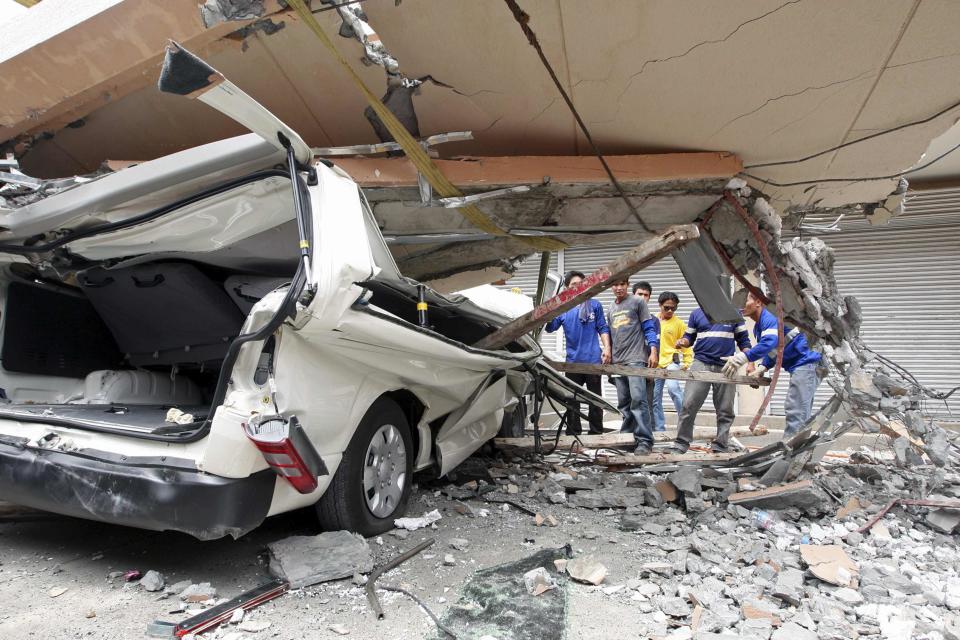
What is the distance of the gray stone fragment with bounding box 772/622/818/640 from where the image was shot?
6.56ft

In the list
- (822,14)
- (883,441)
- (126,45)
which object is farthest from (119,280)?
(883,441)

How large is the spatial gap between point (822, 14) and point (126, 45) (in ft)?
11.7

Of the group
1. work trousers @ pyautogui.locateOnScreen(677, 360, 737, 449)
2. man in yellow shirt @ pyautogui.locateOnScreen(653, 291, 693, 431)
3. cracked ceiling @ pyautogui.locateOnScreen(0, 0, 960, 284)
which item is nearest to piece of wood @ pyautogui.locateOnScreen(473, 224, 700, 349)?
cracked ceiling @ pyautogui.locateOnScreen(0, 0, 960, 284)

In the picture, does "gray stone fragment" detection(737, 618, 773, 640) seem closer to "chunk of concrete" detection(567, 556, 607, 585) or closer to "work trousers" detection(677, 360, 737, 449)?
"chunk of concrete" detection(567, 556, 607, 585)

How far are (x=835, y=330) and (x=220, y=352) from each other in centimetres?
420

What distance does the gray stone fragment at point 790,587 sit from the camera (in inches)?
90.3

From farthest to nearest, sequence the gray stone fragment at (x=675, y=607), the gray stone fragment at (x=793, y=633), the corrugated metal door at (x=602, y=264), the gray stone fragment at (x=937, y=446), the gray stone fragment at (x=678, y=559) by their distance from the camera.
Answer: the corrugated metal door at (x=602, y=264) → the gray stone fragment at (x=937, y=446) → the gray stone fragment at (x=678, y=559) → the gray stone fragment at (x=675, y=607) → the gray stone fragment at (x=793, y=633)

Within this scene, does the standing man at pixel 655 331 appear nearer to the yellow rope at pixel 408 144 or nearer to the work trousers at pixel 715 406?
the work trousers at pixel 715 406

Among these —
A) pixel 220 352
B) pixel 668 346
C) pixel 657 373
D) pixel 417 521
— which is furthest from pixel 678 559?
pixel 668 346

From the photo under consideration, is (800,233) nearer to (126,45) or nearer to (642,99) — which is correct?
(642,99)

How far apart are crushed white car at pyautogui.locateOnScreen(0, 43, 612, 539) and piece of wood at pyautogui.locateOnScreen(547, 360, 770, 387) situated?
1.58 metres

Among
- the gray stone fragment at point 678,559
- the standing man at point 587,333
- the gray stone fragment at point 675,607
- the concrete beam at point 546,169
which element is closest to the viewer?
the gray stone fragment at point 675,607

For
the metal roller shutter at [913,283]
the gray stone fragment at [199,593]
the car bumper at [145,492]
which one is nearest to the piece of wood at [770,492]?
the car bumper at [145,492]

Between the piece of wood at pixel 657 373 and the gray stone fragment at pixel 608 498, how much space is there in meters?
1.28
